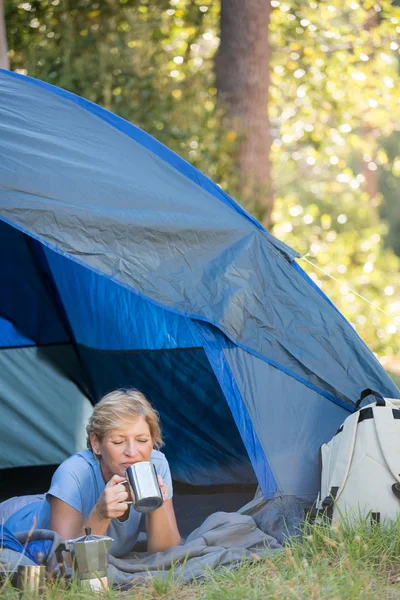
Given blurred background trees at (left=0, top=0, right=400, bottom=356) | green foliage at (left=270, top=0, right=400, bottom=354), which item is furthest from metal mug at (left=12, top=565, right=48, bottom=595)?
green foliage at (left=270, top=0, right=400, bottom=354)

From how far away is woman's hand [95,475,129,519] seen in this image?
242 cm

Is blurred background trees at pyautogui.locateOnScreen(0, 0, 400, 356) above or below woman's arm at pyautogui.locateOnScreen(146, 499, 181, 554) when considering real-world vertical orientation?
above

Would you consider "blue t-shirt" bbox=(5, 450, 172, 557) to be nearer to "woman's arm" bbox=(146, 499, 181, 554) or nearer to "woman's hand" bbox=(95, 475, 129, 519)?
"woman's arm" bbox=(146, 499, 181, 554)

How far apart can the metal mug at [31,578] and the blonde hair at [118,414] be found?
49 cm

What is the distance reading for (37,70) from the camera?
21.6ft

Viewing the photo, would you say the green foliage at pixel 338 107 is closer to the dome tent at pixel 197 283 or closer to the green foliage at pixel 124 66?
the green foliage at pixel 124 66

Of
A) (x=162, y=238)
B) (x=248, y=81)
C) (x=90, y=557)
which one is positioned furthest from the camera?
(x=248, y=81)

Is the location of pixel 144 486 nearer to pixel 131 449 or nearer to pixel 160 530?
pixel 131 449

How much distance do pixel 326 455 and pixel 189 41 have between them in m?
5.78

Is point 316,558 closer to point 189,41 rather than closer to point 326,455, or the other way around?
point 326,455

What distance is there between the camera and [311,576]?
2.40 m

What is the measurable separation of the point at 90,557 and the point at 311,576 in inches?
23.6

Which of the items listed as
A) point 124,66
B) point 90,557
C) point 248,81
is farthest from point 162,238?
point 248,81

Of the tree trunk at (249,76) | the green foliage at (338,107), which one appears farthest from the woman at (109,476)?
the green foliage at (338,107)
